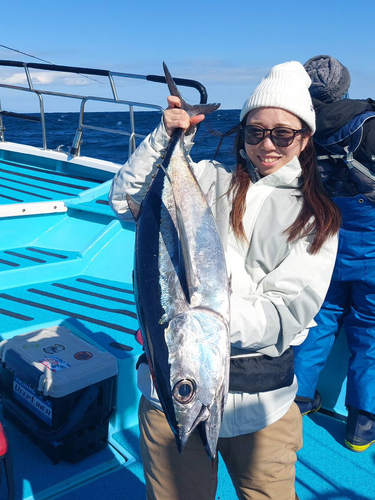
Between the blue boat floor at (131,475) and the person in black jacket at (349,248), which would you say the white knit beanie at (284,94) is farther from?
the blue boat floor at (131,475)

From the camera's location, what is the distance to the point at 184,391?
1.13 meters

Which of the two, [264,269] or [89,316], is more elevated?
[264,269]

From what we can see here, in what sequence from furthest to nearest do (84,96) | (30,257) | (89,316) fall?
1. (84,96)
2. (30,257)
3. (89,316)

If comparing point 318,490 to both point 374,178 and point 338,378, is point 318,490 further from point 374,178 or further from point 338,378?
point 374,178

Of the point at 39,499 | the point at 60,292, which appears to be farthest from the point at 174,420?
the point at 60,292

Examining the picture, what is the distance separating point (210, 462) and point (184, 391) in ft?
1.58

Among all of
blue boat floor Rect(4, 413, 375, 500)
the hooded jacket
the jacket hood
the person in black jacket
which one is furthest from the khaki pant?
the jacket hood

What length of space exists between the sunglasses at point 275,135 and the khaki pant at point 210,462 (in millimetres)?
879

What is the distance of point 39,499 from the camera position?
207 centimetres

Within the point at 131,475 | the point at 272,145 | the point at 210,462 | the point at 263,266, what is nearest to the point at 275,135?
the point at 272,145

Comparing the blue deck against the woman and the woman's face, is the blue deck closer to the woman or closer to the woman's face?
the woman

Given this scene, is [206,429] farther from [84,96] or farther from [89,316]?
[84,96]

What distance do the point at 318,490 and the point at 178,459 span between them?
1.14 meters

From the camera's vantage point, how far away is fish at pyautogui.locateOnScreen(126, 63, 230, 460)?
3.72 ft
